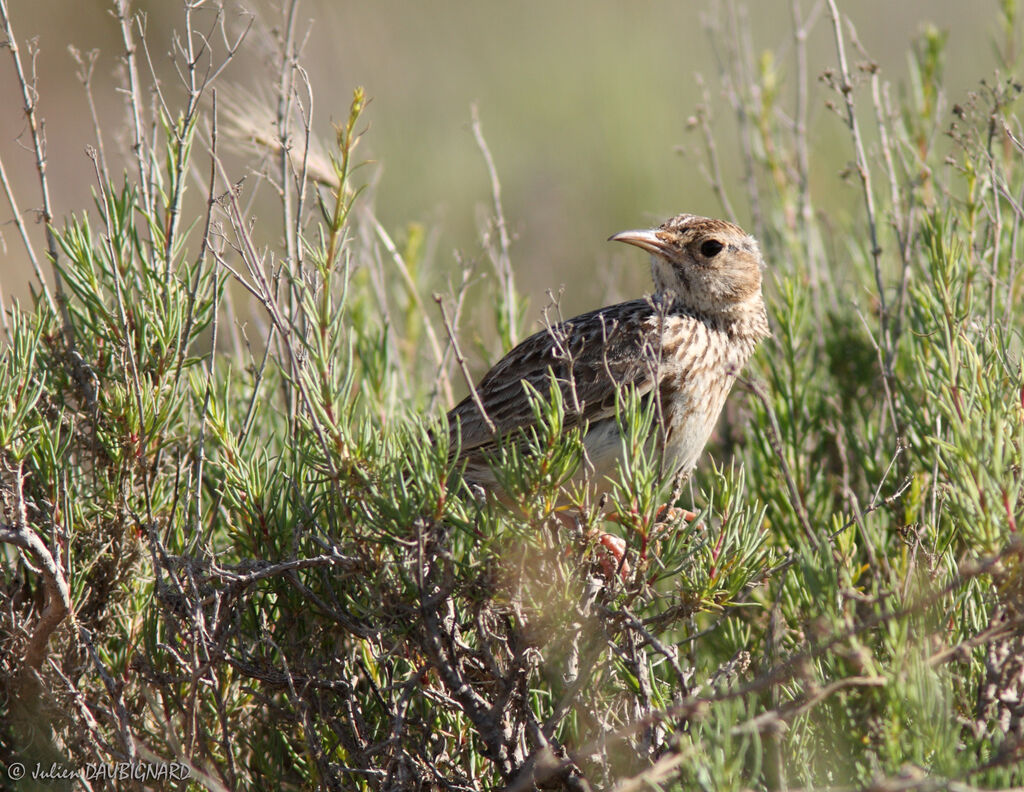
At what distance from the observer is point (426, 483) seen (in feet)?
7.34

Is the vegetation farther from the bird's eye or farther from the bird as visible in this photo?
the bird's eye

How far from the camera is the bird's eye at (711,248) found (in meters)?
3.79

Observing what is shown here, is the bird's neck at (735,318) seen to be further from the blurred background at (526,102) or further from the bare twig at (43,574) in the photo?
the bare twig at (43,574)

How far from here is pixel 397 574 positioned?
2555 mm

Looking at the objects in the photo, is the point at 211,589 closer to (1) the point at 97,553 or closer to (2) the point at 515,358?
(1) the point at 97,553

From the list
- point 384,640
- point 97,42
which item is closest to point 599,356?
point 384,640

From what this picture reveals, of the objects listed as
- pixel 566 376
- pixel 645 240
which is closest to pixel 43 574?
pixel 566 376

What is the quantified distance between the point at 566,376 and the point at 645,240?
2.27ft

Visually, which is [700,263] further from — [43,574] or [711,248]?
[43,574]

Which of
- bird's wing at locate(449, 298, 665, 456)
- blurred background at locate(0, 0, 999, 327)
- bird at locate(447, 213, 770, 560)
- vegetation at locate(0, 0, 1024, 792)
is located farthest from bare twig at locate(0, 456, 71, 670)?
blurred background at locate(0, 0, 999, 327)

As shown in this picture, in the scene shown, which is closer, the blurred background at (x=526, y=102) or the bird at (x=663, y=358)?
the bird at (x=663, y=358)

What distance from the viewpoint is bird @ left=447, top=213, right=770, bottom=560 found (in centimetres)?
325

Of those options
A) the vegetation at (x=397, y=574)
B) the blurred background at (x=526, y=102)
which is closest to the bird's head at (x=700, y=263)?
the vegetation at (x=397, y=574)

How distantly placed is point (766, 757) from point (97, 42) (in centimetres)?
898
